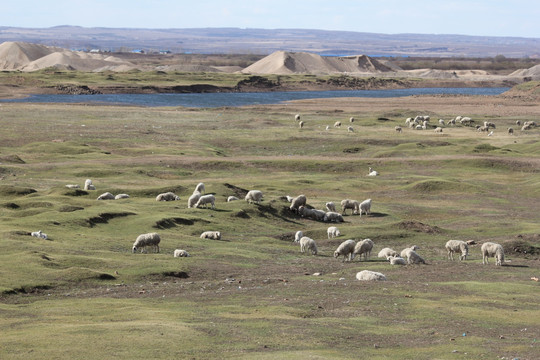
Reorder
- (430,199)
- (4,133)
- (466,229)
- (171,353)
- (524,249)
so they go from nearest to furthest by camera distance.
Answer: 1. (171,353)
2. (524,249)
3. (466,229)
4. (430,199)
5. (4,133)

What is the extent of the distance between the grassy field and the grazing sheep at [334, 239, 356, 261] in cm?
87

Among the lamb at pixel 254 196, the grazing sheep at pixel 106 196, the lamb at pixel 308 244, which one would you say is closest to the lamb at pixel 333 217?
the lamb at pixel 254 196

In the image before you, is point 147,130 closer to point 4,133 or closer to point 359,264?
point 4,133

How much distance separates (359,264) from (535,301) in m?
8.37

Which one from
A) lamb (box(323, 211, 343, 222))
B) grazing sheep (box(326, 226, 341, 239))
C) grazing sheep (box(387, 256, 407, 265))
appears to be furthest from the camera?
lamb (box(323, 211, 343, 222))

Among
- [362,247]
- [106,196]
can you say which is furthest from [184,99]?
[362,247]

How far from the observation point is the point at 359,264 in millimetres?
32562

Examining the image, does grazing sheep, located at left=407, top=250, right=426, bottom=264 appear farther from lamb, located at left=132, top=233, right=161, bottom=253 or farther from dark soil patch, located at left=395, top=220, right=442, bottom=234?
lamb, located at left=132, top=233, right=161, bottom=253

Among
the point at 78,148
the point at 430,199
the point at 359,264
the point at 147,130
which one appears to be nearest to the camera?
the point at 359,264

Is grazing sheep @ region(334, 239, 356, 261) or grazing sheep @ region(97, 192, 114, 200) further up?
grazing sheep @ region(334, 239, 356, 261)

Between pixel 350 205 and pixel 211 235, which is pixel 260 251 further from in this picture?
pixel 350 205

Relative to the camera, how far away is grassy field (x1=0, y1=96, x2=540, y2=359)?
20312mm

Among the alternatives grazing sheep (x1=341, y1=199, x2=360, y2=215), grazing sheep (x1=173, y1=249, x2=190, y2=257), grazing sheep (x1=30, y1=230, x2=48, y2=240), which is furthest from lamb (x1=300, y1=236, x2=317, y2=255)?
grazing sheep (x1=30, y1=230, x2=48, y2=240)

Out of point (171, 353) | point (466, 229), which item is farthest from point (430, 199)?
point (171, 353)
